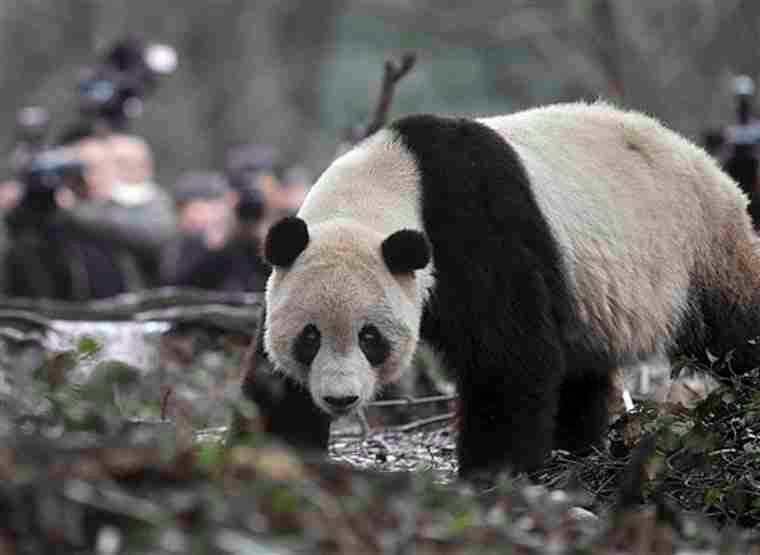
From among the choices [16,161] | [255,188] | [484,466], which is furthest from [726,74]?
[484,466]

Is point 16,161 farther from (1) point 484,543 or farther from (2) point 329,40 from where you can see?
(2) point 329,40

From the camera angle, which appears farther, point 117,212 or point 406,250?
point 117,212

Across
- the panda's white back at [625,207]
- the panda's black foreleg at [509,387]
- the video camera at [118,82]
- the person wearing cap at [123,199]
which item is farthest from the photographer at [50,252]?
the panda's black foreleg at [509,387]

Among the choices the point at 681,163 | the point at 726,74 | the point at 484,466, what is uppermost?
the point at 726,74

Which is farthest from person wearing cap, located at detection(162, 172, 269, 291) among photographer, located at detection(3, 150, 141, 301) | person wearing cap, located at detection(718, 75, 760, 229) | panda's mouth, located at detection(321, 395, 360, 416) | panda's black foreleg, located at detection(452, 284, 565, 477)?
panda's mouth, located at detection(321, 395, 360, 416)

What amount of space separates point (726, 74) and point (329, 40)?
10528mm

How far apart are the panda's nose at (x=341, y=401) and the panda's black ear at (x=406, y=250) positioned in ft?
1.59

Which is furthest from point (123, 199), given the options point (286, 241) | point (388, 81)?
point (286, 241)

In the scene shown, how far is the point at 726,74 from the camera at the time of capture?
18.2m

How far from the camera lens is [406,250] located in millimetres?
6285

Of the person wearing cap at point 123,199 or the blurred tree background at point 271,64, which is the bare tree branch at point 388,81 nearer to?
the person wearing cap at point 123,199

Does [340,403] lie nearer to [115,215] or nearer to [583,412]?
[583,412]

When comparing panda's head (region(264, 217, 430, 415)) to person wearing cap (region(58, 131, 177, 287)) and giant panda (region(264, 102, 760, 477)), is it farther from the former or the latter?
person wearing cap (region(58, 131, 177, 287))

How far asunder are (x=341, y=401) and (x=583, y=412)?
7.30ft
